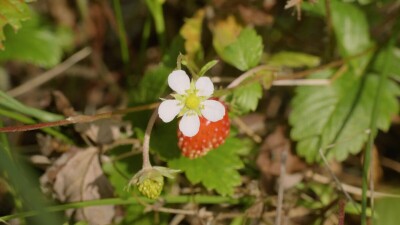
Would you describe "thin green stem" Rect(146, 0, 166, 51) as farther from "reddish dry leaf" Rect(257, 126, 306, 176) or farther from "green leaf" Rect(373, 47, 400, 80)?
"green leaf" Rect(373, 47, 400, 80)

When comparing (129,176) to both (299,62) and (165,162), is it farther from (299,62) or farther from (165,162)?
(299,62)

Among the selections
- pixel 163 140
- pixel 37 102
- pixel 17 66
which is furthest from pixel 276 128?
pixel 17 66

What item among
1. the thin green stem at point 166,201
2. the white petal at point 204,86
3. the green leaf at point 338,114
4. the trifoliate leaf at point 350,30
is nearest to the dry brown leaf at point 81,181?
the thin green stem at point 166,201

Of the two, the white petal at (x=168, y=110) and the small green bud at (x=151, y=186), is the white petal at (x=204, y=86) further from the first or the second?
the small green bud at (x=151, y=186)

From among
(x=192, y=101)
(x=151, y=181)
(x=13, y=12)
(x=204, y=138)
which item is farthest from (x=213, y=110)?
(x=13, y=12)

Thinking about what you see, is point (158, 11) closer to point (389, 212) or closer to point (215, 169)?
point (215, 169)

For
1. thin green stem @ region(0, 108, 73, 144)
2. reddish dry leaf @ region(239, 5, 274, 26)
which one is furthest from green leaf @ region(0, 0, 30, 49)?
reddish dry leaf @ region(239, 5, 274, 26)

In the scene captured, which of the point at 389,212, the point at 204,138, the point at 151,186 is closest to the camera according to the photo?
the point at 389,212
